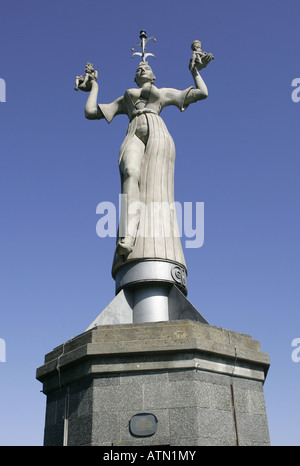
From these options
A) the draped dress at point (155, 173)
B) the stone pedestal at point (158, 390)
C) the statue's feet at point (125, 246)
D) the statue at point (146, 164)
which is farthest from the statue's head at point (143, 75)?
the stone pedestal at point (158, 390)

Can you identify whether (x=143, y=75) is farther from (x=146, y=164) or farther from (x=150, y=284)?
(x=150, y=284)

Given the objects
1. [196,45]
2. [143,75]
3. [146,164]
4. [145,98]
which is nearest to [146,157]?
[146,164]

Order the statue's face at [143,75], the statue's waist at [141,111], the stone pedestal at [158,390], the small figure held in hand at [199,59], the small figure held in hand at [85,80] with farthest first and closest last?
1. the small figure held in hand at [85,80]
2. the statue's face at [143,75]
3. the small figure held in hand at [199,59]
4. the statue's waist at [141,111]
5. the stone pedestal at [158,390]

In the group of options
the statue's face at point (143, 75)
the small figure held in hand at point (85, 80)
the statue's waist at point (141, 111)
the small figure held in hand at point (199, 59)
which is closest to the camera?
the statue's waist at point (141, 111)

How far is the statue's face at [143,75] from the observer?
1169 cm

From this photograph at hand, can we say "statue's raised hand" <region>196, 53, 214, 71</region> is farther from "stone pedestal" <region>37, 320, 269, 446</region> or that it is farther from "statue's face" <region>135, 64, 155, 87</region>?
"stone pedestal" <region>37, 320, 269, 446</region>

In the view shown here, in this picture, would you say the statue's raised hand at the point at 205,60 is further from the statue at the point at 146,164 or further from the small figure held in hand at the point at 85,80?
the small figure held in hand at the point at 85,80

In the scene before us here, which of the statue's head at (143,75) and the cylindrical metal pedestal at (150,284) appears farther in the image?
the statue's head at (143,75)

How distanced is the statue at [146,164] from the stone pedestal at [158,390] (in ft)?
6.40

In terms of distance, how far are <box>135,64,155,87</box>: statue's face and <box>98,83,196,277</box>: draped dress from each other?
0.23 meters

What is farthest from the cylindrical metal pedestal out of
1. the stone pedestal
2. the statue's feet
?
the stone pedestal

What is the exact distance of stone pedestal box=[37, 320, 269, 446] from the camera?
7.52 meters

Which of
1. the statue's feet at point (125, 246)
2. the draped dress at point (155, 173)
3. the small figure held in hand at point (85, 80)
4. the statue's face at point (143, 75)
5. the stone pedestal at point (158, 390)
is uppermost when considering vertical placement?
the small figure held in hand at point (85, 80)
